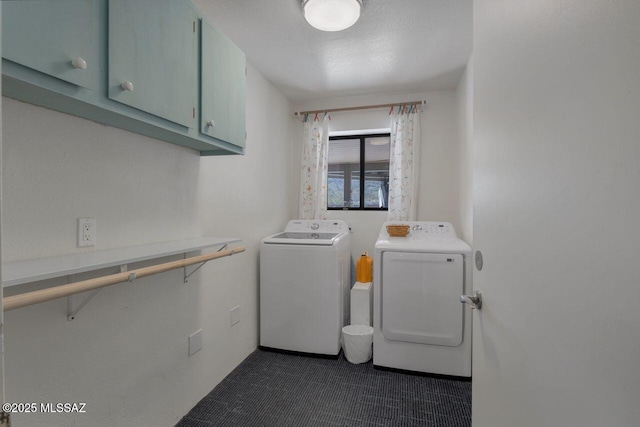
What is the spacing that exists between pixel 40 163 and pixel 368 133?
2986mm

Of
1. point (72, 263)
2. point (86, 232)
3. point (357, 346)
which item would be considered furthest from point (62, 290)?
point (357, 346)

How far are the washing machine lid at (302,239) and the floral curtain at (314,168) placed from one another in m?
0.32

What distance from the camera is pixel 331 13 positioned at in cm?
175

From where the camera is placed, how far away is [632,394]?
1.42ft

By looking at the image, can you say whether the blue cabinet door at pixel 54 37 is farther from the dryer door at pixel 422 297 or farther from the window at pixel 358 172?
the window at pixel 358 172

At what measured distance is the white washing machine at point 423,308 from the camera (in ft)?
7.22

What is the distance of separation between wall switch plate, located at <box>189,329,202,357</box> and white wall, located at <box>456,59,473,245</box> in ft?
6.96

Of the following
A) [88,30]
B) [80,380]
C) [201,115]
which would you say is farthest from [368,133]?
[80,380]

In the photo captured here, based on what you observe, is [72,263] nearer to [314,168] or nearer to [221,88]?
[221,88]

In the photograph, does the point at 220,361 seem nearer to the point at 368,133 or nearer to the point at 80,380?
the point at 80,380

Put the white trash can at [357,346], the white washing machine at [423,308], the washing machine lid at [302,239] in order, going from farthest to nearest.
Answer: the washing machine lid at [302,239] → the white trash can at [357,346] → the white washing machine at [423,308]

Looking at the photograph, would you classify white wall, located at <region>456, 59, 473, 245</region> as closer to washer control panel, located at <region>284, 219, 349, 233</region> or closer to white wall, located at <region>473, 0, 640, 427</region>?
washer control panel, located at <region>284, 219, 349, 233</region>

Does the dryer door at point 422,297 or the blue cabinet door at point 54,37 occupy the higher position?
the blue cabinet door at point 54,37

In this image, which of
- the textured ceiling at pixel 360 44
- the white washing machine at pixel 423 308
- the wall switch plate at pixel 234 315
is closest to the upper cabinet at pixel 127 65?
the textured ceiling at pixel 360 44
